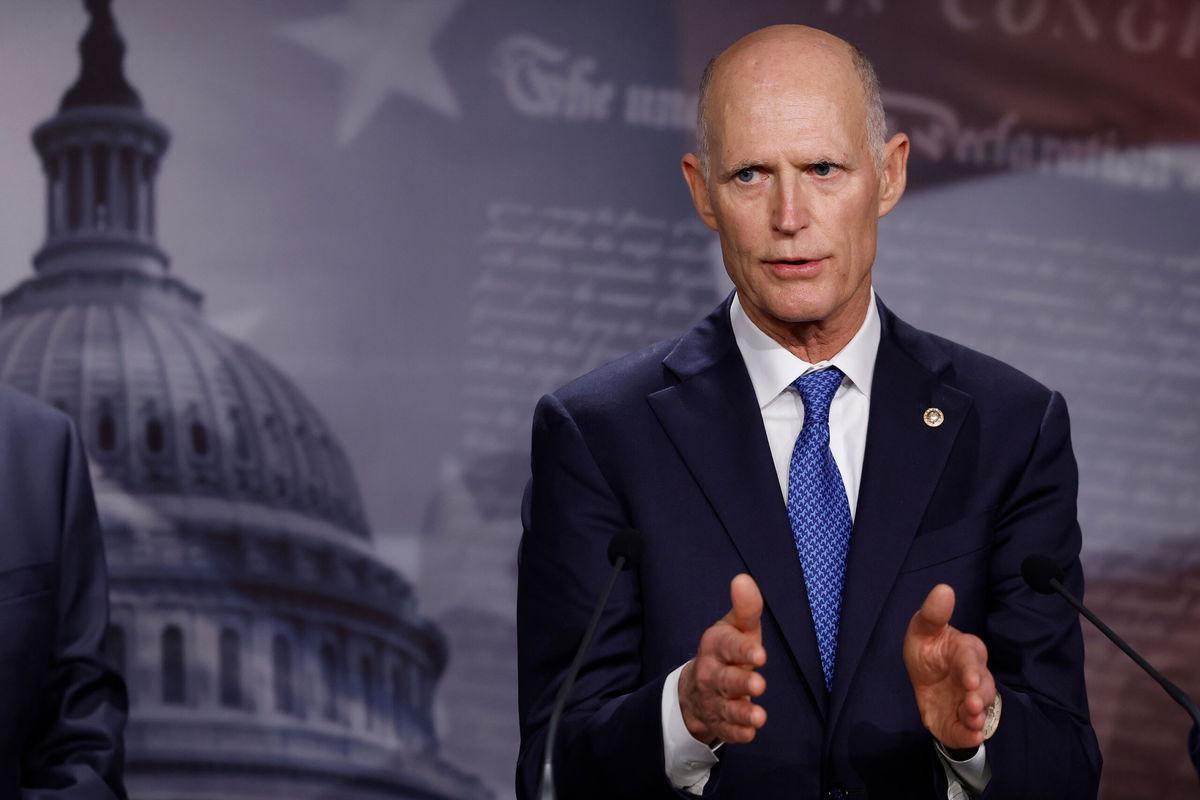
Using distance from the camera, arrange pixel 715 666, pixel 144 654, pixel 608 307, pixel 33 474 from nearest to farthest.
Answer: pixel 715 666, pixel 33 474, pixel 144 654, pixel 608 307

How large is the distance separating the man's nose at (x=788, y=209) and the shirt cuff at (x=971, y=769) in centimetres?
55

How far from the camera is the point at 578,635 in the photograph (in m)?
1.65

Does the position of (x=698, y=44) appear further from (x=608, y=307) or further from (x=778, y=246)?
(x=778, y=246)

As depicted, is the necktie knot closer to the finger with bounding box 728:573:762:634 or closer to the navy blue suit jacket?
the navy blue suit jacket

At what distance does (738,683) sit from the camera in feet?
4.29

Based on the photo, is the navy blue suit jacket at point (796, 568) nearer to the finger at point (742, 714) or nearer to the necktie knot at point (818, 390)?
the necktie knot at point (818, 390)

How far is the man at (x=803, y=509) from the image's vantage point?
1581 millimetres

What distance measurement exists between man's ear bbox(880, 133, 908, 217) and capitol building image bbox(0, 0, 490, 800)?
202 cm

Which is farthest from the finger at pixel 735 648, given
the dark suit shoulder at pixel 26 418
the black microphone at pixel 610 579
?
the dark suit shoulder at pixel 26 418

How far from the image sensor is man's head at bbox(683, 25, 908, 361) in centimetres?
168

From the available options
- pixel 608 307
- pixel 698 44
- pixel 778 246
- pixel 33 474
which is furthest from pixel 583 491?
pixel 698 44

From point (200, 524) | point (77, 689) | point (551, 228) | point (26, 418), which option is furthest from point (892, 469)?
point (200, 524)

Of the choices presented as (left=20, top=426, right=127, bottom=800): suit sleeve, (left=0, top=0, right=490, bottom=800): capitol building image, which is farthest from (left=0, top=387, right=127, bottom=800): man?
(left=0, top=0, right=490, bottom=800): capitol building image

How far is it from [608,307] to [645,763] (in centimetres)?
231
